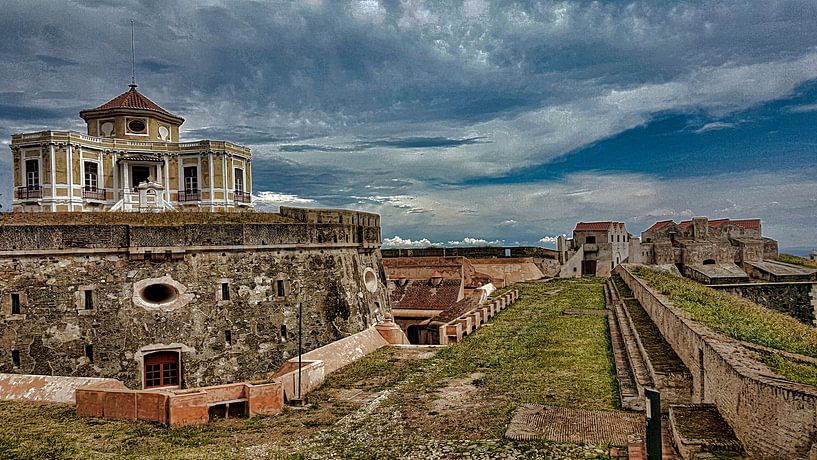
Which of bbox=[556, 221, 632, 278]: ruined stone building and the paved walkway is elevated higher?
bbox=[556, 221, 632, 278]: ruined stone building

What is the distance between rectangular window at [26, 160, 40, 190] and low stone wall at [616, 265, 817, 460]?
105ft

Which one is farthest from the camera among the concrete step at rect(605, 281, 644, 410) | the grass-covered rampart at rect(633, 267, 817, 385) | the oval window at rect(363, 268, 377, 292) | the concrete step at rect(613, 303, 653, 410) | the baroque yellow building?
the baroque yellow building

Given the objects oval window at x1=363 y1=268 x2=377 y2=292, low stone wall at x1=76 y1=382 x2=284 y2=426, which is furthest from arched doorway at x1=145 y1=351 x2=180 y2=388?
oval window at x1=363 y1=268 x2=377 y2=292

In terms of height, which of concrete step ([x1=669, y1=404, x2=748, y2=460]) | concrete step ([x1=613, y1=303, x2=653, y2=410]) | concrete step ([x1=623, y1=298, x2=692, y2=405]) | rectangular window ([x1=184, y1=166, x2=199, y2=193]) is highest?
rectangular window ([x1=184, y1=166, x2=199, y2=193])

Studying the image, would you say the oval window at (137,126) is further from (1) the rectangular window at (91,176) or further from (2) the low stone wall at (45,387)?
(2) the low stone wall at (45,387)

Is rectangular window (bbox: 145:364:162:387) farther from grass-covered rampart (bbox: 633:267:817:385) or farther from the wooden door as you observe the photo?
the wooden door

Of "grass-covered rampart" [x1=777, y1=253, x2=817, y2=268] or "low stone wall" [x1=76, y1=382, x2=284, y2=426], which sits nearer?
"low stone wall" [x1=76, y1=382, x2=284, y2=426]

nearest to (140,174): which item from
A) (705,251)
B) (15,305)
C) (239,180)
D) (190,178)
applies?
(190,178)

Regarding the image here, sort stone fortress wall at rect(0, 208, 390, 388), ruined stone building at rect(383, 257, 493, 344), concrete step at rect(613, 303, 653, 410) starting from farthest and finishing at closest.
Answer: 1. ruined stone building at rect(383, 257, 493, 344)
2. stone fortress wall at rect(0, 208, 390, 388)
3. concrete step at rect(613, 303, 653, 410)

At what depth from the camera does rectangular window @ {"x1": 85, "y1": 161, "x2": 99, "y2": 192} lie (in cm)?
3181

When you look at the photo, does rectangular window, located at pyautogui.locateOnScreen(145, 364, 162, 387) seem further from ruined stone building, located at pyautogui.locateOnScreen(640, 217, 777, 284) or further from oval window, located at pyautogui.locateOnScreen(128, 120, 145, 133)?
ruined stone building, located at pyautogui.locateOnScreen(640, 217, 777, 284)

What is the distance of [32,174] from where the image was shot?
30.9 m

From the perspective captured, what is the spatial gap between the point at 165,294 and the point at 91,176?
16.7m

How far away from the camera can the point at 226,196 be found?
3403cm
